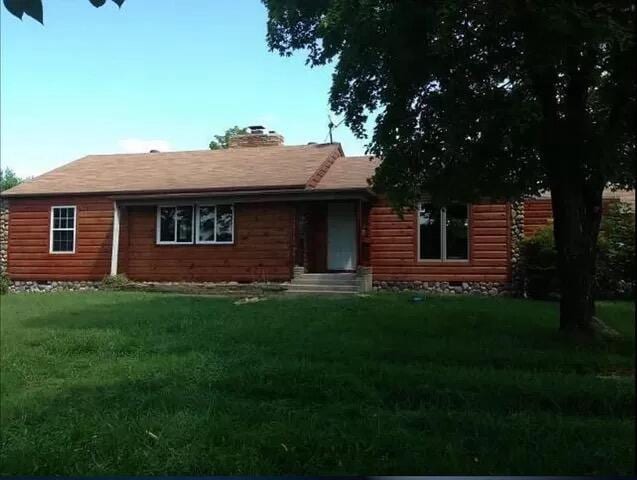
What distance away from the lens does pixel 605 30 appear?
2.12 metres

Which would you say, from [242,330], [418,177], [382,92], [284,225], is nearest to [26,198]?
[284,225]

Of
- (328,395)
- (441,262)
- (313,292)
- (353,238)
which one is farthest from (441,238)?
(328,395)

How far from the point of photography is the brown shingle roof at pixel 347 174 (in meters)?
8.31

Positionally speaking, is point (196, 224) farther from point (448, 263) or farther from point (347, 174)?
point (448, 263)

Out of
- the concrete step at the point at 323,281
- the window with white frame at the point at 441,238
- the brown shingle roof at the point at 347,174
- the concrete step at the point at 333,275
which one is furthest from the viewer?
the concrete step at the point at 333,275

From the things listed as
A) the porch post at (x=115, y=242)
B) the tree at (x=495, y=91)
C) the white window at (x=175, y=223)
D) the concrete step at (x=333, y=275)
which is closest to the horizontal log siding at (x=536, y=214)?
the tree at (x=495, y=91)

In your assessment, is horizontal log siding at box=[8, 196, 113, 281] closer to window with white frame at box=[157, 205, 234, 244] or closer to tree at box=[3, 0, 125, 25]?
window with white frame at box=[157, 205, 234, 244]

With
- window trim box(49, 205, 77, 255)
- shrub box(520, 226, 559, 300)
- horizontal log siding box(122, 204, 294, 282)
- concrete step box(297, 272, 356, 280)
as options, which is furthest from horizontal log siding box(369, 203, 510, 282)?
window trim box(49, 205, 77, 255)

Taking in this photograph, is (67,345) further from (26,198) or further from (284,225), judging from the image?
(284,225)

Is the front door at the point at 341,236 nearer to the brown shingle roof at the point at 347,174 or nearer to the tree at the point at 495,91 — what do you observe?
the brown shingle roof at the point at 347,174

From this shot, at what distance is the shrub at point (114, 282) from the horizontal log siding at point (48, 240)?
0.51 ft

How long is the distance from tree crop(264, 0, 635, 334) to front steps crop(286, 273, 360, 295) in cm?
550

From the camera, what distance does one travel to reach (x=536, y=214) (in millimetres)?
6422

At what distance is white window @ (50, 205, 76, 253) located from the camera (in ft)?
30.6
